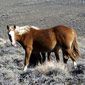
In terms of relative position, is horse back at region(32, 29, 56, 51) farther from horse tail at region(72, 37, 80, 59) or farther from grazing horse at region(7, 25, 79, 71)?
horse tail at region(72, 37, 80, 59)

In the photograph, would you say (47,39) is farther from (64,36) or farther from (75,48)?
(75,48)

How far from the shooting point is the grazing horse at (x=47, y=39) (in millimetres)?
11656

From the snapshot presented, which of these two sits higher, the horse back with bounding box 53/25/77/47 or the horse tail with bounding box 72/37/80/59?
the horse back with bounding box 53/25/77/47

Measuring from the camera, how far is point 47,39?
467 inches

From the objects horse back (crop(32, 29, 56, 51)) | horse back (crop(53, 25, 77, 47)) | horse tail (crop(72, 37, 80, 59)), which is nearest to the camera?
horse back (crop(53, 25, 77, 47))

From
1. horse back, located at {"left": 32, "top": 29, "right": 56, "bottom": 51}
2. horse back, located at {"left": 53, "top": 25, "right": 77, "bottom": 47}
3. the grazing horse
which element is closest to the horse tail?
the grazing horse

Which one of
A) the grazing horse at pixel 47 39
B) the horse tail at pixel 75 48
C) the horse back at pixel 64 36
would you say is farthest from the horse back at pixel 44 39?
the horse tail at pixel 75 48

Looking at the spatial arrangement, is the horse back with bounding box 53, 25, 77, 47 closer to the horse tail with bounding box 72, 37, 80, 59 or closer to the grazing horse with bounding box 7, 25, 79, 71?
the grazing horse with bounding box 7, 25, 79, 71

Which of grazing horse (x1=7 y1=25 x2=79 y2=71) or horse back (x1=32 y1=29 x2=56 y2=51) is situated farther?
horse back (x1=32 y1=29 x2=56 y2=51)

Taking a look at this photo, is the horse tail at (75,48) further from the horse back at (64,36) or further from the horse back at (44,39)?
the horse back at (44,39)

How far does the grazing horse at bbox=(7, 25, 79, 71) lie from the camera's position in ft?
38.2

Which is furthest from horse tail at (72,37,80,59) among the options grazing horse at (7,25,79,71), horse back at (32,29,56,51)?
horse back at (32,29,56,51)

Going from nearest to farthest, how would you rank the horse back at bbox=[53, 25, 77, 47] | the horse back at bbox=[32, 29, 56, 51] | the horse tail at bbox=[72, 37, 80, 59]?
1. the horse back at bbox=[53, 25, 77, 47]
2. the horse back at bbox=[32, 29, 56, 51]
3. the horse tail at bbox=[72, 37, 80, 59]

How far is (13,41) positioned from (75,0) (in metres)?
59.9
